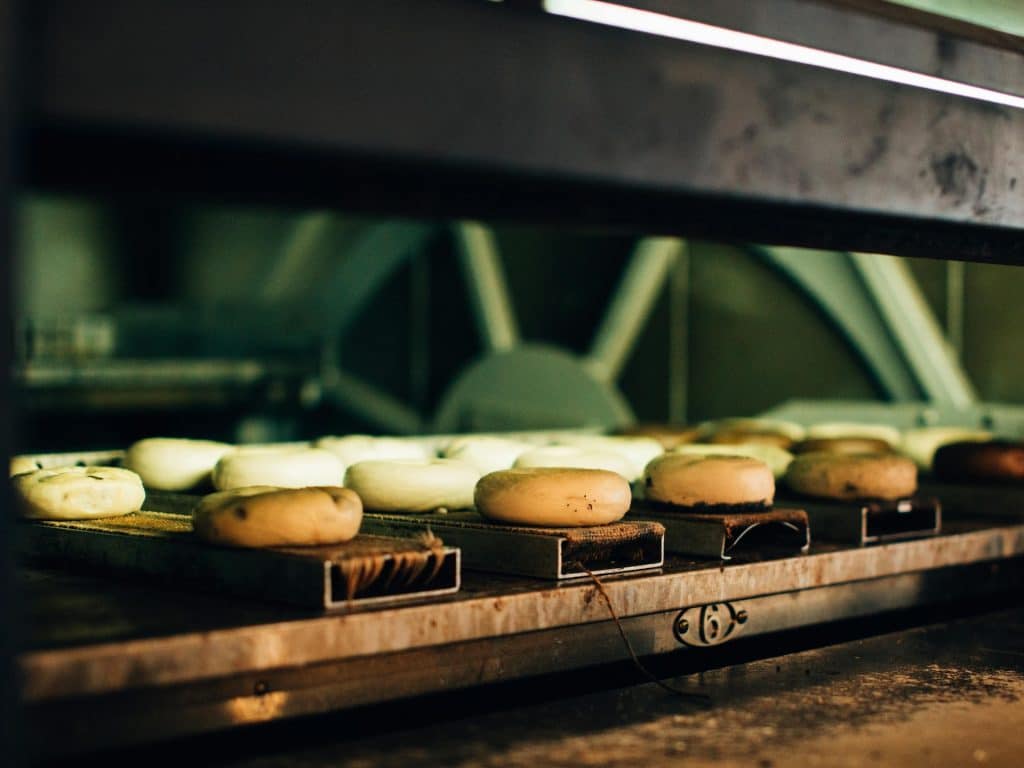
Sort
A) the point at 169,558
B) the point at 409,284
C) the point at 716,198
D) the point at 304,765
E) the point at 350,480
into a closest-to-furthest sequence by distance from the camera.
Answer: the point at 716,198, the point at 304,765, the point at 169,558, the point at 350,480, the point at 409,284

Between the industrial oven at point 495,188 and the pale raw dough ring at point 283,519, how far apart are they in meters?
0.07

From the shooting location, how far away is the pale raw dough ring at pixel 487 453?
12.5 ft

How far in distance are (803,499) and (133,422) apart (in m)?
7.17

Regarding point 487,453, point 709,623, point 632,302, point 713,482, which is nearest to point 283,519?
point 709,623

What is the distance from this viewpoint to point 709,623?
2.90 metres

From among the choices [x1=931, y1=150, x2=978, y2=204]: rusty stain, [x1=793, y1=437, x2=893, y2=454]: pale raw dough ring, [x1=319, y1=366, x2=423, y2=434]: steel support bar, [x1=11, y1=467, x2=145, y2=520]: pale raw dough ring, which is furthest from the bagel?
[x1=319, y1=366, x2=423, y2=434]: steel support bar

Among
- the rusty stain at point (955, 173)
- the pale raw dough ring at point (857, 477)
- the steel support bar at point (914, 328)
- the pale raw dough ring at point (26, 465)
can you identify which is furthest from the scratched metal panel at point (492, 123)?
the steel support bar at point (914, 328)

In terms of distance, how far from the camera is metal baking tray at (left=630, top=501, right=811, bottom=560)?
301 cm

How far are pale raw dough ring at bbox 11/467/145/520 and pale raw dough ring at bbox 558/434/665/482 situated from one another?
4.55 feet

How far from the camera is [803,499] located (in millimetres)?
3607

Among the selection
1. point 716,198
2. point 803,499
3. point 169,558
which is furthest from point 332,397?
point 716,198

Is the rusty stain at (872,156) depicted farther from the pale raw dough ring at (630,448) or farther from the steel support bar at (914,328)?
the steel support bar at (914,328)

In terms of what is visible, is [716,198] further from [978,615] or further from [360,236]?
[360,236]

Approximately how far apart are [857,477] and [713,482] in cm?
58
